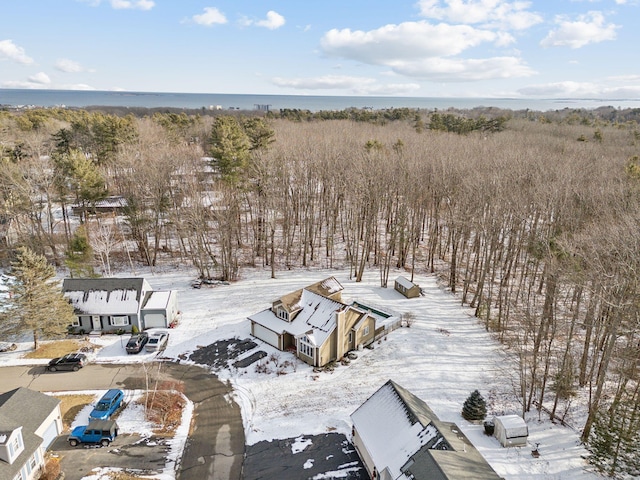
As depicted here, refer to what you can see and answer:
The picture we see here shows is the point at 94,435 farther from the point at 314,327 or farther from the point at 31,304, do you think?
the point at 314,327

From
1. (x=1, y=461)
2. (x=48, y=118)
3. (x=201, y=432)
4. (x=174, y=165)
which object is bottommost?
(x=201, y=432)

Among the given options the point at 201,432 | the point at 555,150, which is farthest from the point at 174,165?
the point at 555,150

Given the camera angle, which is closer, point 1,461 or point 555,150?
point 1,461

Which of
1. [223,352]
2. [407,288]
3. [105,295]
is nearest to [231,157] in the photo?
[105,295]

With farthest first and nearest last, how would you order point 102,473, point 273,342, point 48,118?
point 48,118 < point 273,342 < point 102,473

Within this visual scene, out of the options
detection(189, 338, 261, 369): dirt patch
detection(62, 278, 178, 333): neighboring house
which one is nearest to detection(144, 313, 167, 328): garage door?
detection(62, 278, 178, 333): neighboring house

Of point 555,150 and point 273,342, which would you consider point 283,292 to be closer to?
point 273,342

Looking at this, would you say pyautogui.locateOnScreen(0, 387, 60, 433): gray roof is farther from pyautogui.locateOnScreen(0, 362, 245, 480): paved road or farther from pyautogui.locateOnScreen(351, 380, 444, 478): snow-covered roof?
pyautogui.locateOnScreen(351, 380, 444, 478): snow-covered roof
